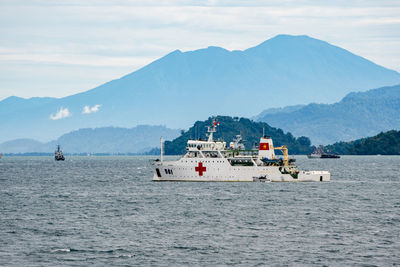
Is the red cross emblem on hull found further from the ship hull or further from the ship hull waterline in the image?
the ship hull waterline

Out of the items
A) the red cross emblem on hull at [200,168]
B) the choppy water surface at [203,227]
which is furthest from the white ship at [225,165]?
the choppy water surface at [203,227]

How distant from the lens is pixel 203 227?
5509 cm

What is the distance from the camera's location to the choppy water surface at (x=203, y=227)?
140 ft

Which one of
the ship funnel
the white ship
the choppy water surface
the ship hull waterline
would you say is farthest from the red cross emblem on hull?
the ship funnel

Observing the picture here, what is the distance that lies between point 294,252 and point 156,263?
9.31 m

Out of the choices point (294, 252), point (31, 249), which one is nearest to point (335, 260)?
point (294, 252)

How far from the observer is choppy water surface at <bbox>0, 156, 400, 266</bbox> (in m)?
42.8

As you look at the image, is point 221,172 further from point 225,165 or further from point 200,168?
point 200,168

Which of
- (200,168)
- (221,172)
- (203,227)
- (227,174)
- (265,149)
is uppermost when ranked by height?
(265,149)

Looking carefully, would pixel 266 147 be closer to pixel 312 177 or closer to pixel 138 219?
pixel 312 177

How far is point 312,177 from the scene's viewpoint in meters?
103

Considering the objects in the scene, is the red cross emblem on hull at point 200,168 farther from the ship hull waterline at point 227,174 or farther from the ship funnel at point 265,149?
the ship funnel at point 265,149

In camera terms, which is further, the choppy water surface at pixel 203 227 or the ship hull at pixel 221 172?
the ship hull at pixel 221 172

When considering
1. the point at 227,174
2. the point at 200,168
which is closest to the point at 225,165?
the point at 227,174
